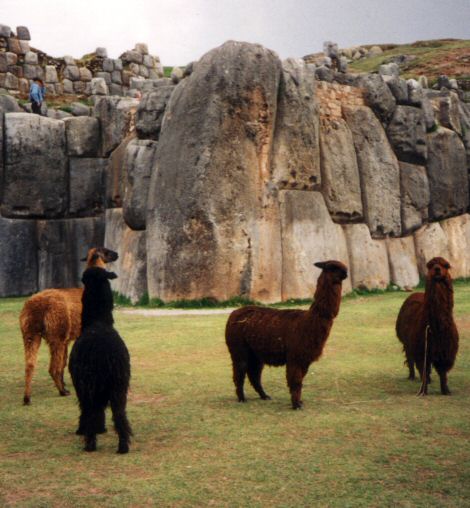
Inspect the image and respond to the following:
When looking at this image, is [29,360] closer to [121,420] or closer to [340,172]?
[121,420]

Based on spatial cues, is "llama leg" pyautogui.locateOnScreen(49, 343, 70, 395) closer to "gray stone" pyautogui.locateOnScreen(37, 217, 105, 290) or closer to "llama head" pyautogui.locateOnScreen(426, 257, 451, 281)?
"llama head" pyautogui.locateOnScreen(426, 257, 451, 281)

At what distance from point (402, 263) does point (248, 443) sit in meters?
12.6

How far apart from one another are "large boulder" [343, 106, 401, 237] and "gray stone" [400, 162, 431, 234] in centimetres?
30

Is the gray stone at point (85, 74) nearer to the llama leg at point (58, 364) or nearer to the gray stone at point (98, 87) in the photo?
the gray stone at point (98, 87)

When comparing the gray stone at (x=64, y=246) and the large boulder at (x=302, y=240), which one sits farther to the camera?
the gray stone at (x=64, y=246)

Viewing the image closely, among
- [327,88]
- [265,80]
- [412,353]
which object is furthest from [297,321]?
[327,88]

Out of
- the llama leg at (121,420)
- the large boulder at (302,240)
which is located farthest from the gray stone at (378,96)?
the llama leg at (121,420)

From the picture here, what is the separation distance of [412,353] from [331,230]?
8309mm

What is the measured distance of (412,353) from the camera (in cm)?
711

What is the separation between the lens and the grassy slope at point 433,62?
97.4 feet

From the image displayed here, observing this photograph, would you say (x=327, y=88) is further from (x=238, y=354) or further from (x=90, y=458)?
(x=90, y=458)

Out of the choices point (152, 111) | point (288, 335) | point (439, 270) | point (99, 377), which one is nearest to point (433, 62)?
point (152, 111)

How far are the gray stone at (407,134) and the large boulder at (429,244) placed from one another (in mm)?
1609

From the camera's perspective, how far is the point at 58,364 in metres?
6.84
